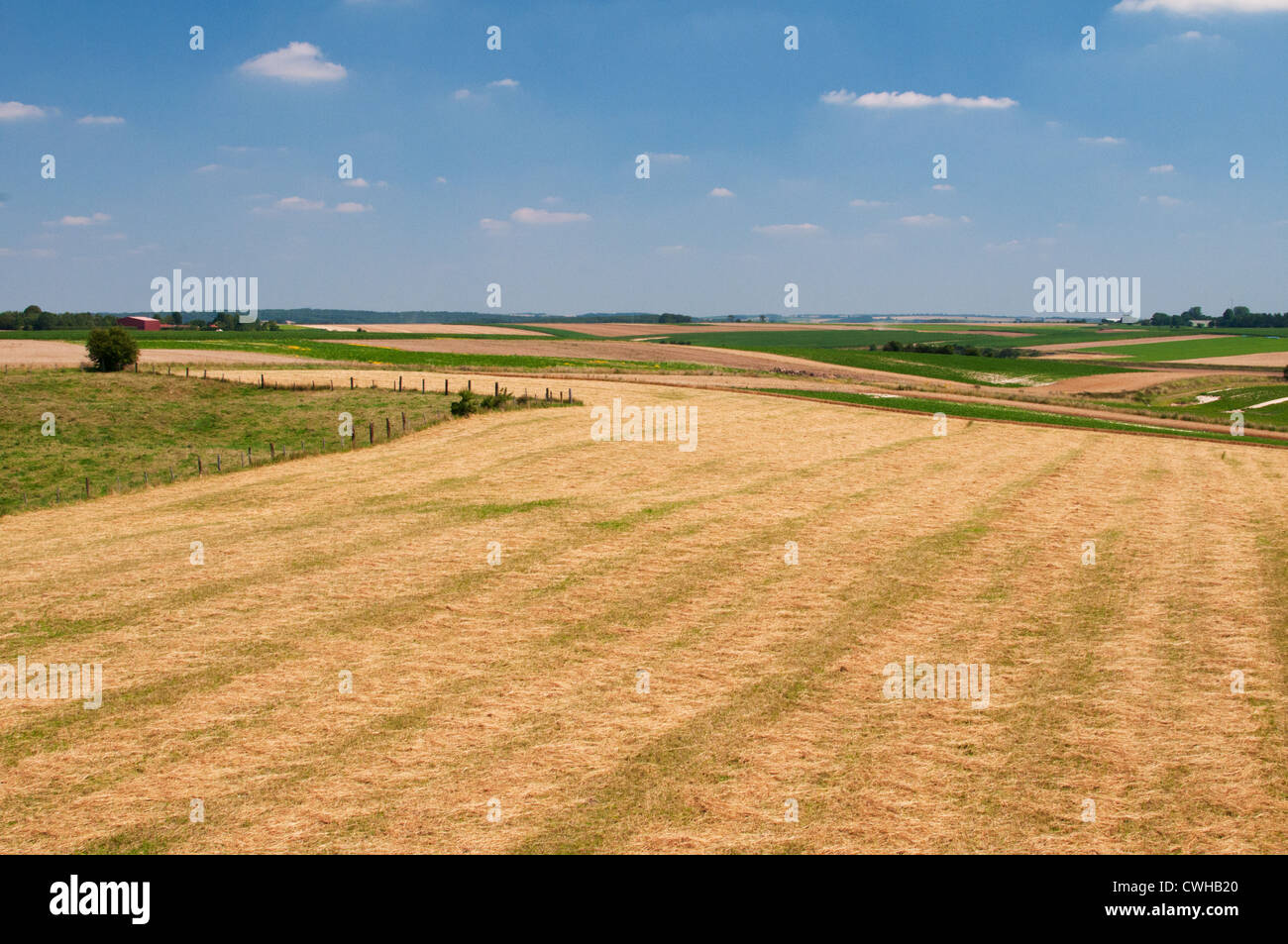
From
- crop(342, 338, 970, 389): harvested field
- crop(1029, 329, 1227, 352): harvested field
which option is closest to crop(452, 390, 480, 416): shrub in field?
crop(342, 338, 970, 389): harvested field

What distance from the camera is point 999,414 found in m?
50.9

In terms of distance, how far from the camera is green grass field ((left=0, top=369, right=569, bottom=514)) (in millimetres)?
39438

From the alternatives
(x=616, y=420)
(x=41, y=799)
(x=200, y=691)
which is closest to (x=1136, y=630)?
(x=200, y=691)

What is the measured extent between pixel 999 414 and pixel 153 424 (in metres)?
50.5

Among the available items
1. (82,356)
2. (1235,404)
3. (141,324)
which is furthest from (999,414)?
(141,324)

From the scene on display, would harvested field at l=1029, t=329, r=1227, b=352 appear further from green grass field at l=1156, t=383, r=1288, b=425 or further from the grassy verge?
the grassy verge

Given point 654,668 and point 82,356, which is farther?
point 82,356

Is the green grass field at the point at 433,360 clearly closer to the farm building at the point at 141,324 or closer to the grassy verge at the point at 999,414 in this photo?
the grassy verge at the point at 999,414

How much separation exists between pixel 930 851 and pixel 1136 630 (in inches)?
375

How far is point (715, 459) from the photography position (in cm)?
3512

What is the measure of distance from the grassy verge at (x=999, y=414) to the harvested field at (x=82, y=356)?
52863 mm

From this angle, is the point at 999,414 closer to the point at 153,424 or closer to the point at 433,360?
the point at 153,424

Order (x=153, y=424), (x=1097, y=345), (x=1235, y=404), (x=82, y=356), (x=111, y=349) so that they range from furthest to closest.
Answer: (x=1097, y=345)
(x=82, y=356)
(x=1235, y=404)
(x=111, y=349)
(x=153, y=424)
